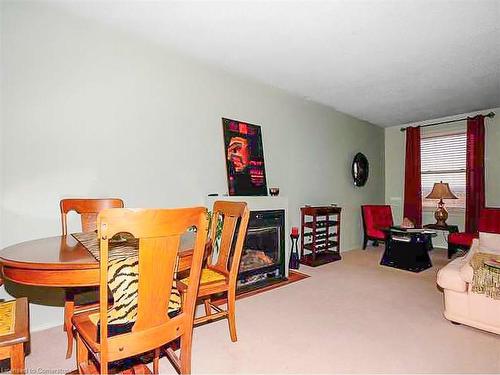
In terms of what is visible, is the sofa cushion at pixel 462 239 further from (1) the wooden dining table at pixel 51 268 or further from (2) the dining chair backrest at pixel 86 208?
(2) the dining chair backrest at pixel 86 208

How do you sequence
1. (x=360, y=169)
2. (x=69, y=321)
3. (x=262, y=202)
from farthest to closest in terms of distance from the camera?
(x=360, y=169), (x=262, y=202), (x=69, y=321)

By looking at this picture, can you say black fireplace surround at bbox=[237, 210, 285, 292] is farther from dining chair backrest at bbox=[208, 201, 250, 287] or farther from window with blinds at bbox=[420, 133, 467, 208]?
window with blinds at bbox=[420, 133, 467, 208]


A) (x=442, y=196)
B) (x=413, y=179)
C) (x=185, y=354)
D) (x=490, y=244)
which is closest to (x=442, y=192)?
(x=442, y=196)

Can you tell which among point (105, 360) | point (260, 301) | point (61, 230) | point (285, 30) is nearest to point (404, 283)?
point (260, 301)

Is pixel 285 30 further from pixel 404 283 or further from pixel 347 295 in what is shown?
pixel 404 283

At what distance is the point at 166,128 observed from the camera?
2.84 meters

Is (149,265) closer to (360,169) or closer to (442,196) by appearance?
(360,169)

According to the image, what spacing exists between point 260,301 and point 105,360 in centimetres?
180

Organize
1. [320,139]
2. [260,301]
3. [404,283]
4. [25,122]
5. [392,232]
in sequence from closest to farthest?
[25,122] → [260,301] → [404,283] → [392,232] → [320,139]

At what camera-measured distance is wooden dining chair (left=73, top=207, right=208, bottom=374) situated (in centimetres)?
106

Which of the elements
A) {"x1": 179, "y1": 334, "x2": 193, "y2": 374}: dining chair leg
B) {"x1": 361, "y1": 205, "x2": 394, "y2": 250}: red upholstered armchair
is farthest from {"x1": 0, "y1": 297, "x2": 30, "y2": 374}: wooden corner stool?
{"x1": 361, "y1": 205, "x2": 394, "y2": 250}: red upholstered armchair

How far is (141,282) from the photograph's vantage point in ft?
3.72

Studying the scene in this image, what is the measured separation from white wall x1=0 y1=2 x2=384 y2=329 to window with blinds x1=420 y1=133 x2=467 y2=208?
3407 millimetres

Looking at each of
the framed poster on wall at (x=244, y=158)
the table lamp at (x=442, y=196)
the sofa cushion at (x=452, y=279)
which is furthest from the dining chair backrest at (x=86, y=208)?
the table lamp at (x=442, y=196)
